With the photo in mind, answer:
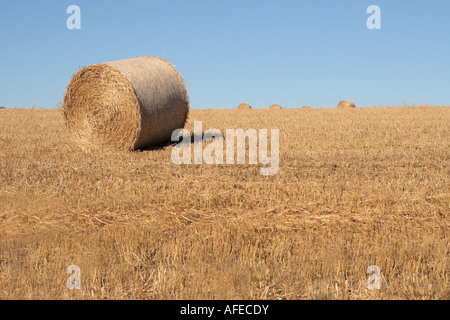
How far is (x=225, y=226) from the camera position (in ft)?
18.9

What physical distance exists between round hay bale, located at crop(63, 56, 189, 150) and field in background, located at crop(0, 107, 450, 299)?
92 cm

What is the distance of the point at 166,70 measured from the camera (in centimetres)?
1255

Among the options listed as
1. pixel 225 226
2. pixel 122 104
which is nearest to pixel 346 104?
pixel 122 104

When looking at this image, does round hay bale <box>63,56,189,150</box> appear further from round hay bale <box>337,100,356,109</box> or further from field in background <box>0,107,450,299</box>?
round hay bale <box>337,100,356,109</box>

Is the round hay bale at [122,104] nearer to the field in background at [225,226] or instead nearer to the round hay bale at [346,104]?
the field in background at [225,226]

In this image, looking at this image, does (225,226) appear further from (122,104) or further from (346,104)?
(346,104)

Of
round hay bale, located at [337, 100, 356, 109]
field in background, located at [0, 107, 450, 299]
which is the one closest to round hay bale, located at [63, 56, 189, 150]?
field in background, located at [0, 107, 450, 299]

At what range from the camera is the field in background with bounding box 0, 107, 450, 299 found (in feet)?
13.5

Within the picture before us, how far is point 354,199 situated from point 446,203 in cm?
122

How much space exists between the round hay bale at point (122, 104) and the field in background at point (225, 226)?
0.92 metres

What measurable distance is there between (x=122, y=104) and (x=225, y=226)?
654cm

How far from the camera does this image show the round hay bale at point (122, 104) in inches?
446
